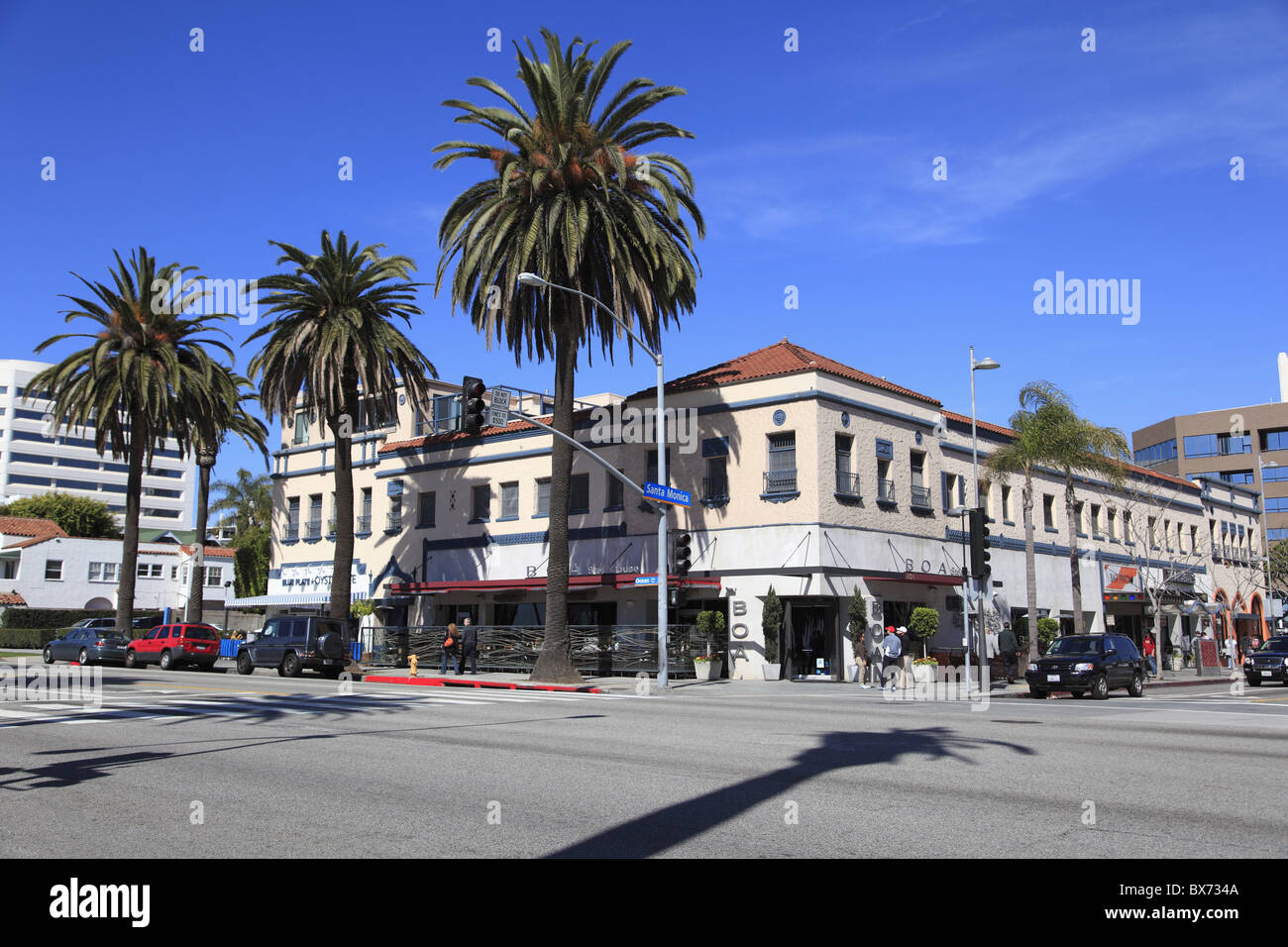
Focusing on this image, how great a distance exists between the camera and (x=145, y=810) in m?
8.61

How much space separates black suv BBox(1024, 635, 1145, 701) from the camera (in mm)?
25172

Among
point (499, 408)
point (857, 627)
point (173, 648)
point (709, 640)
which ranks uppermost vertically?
point (499, 408)

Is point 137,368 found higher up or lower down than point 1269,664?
higher up

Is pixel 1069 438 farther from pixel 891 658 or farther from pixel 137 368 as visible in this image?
pixel 137 368

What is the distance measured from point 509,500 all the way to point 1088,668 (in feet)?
78.2

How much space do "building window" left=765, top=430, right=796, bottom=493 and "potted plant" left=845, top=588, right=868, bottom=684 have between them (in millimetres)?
4167

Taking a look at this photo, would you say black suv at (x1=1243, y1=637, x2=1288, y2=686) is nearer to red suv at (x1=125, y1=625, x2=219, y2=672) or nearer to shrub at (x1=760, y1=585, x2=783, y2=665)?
shrub at (x1=760, y1=585, x2=783, y2=665)

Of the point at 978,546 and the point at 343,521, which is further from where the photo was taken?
the point at 343,521

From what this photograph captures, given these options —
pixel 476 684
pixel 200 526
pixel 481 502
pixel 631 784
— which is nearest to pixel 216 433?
pixel 200 526

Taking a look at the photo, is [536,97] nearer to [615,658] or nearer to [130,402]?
[615,658]

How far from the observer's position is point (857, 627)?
107ft

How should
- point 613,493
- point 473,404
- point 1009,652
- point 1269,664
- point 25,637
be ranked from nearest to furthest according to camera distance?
1. point 473,404
2. point 1009,652
3. point 1269,664
4. point 613,493
5. point 25,637

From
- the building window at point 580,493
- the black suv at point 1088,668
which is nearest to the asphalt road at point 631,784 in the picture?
the black suv at point 1088,668
